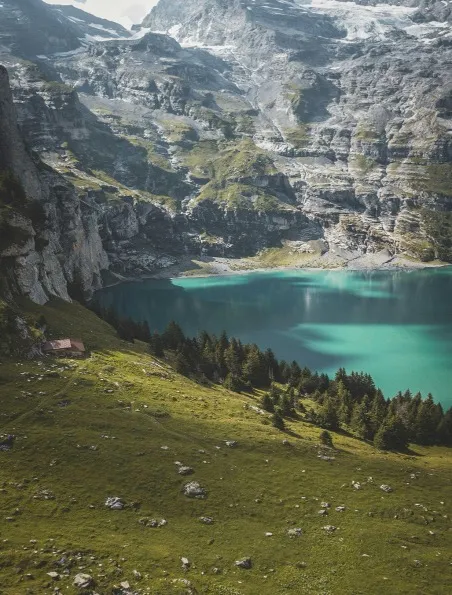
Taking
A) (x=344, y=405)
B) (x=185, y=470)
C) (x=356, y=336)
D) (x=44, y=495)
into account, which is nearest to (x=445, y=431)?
(x=344, y=405)

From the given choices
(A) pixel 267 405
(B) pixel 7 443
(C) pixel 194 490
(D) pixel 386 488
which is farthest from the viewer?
(A) pixel 267 405

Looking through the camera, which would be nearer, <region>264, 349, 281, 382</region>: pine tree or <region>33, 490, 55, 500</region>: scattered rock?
<region>33, 490, 55, 500</region>: scattered rock

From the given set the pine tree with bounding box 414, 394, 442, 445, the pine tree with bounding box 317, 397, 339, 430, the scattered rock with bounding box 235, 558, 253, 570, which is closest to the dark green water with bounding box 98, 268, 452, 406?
the pine tree with bounding box 414, 394, 442, 445

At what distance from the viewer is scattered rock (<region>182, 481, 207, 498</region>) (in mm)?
35244

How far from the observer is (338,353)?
134000 mm

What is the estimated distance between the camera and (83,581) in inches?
895

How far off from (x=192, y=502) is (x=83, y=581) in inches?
495

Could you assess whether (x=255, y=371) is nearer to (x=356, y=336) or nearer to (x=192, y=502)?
(x=192, y=502)

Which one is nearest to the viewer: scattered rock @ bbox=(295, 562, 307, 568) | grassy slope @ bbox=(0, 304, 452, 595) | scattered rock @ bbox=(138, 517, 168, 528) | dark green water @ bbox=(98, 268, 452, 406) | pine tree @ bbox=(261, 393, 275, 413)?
grassy slope @ bbox=(0, 304, 452, 595)

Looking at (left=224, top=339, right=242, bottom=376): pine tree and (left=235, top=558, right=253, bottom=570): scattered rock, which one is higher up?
(left=235, top=558, right=253, bottom=570): scattered rock

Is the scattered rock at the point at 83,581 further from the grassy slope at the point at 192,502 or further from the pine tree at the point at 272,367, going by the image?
the pine tree at the point at 272,367

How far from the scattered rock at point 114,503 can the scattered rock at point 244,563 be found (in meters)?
8.70

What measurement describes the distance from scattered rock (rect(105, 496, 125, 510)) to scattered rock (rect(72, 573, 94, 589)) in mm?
8009

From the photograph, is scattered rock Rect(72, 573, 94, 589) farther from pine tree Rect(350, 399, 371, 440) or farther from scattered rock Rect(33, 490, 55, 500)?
pine tree Rect(350, 399, 371, 440)
